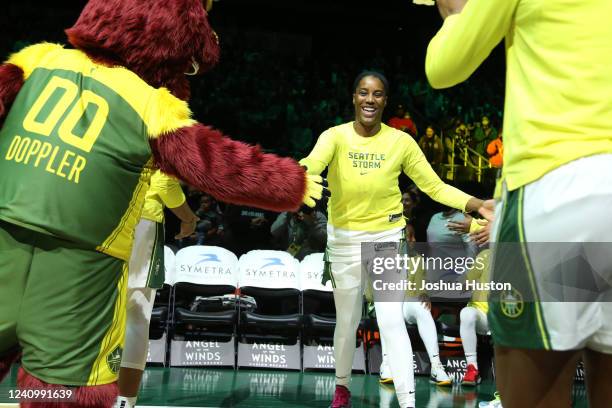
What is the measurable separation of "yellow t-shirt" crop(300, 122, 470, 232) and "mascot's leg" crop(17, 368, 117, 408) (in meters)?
2.38

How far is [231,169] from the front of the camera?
218 centimetres

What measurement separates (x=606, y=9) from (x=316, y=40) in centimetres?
917

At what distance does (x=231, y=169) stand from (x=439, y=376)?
13.5 feet

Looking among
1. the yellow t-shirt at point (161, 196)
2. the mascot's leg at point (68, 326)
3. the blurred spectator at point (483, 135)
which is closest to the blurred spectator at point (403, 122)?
the blurred spectator at point (483, 135)

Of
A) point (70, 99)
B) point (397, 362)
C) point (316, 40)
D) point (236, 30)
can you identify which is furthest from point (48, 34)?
point (70, 99)

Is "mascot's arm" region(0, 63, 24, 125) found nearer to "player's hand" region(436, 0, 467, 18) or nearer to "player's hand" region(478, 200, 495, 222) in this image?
"player's hand" region(436, 0, 467, 18)

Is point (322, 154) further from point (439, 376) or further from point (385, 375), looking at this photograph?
point (439, 376)

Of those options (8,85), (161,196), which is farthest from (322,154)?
(8,85)

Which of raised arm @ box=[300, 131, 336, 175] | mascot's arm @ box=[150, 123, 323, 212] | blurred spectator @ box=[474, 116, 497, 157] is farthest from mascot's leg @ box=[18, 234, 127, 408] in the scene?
blurred spectator @ box=[474, 116, 497, 157]

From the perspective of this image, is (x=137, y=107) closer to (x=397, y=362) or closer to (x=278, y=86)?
(x=397, y=362)

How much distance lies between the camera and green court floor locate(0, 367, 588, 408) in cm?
472

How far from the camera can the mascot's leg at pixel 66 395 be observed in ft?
6.44

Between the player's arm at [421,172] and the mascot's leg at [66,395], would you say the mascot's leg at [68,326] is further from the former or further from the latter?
the player's arm at [421,172]

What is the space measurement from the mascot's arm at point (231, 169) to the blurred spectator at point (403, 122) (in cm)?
667
